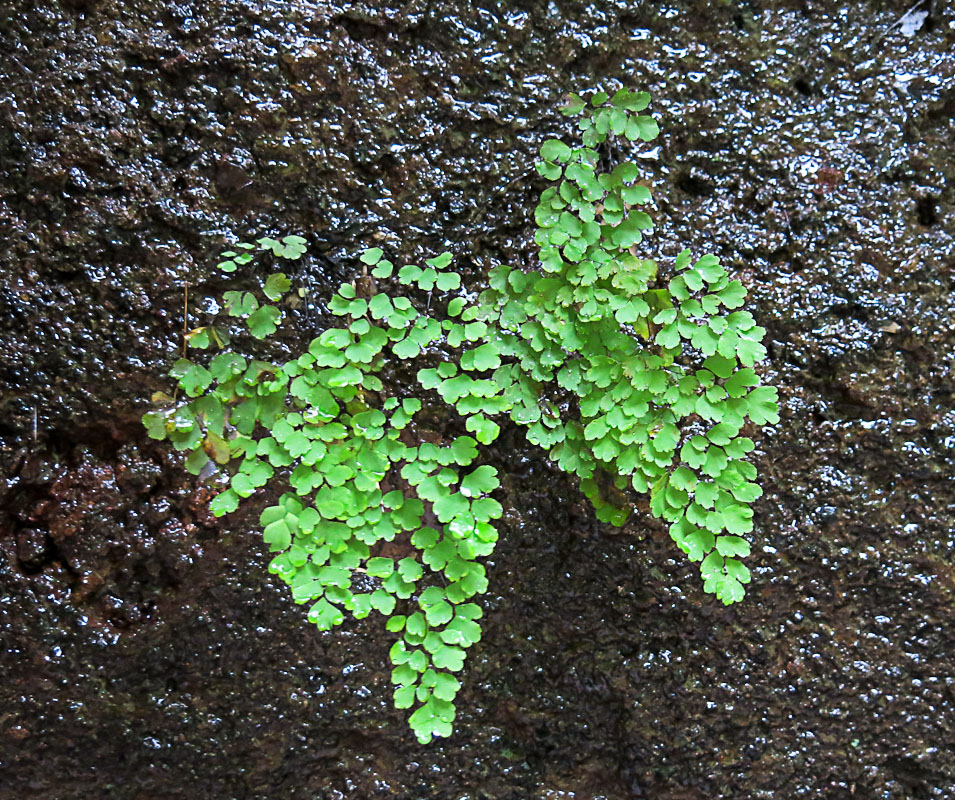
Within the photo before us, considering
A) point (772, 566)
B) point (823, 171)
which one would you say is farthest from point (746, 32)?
point (772, 566)

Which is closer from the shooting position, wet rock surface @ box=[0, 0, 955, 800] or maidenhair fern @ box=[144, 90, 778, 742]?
maidenhair fern @ box=[144, 90, 778, 742]

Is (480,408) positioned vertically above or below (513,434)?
below

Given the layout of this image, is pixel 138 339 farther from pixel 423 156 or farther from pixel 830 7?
pixel 830 7

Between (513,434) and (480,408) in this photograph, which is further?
(513,434)

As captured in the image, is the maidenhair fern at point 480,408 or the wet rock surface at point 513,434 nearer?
the maidenhair fern at point 480,408
